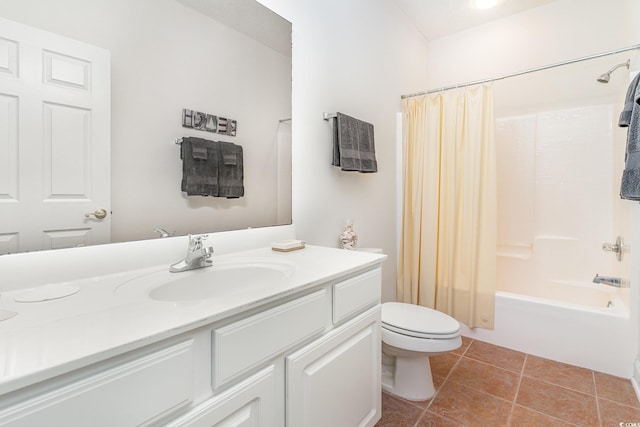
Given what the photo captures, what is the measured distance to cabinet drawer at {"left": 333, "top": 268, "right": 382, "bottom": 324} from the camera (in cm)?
105

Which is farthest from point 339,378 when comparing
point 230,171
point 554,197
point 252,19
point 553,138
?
point 553,138

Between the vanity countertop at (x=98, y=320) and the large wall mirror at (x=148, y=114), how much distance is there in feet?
0.67

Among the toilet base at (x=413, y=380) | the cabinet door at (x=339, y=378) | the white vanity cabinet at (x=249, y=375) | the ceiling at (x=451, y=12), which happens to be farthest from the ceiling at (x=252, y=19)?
the toilet base at (x=413, y=380)

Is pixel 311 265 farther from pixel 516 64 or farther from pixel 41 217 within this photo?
pixel 516 64

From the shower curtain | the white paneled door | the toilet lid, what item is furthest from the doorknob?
the shower curtain

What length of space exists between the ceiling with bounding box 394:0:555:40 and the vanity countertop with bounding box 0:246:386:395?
247cm

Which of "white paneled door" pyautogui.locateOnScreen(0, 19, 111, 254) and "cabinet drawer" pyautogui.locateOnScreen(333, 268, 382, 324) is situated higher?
"white paneled door" pyautogui.locateOnScreen(0, 19, 111, 254)

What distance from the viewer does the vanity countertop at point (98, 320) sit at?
0.46 metres

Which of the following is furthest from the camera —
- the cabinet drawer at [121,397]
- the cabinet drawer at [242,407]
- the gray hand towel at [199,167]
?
the gray hand towel at [199,167]

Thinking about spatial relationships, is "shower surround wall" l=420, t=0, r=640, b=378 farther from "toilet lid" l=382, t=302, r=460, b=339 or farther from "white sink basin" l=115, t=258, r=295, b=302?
"white sink basin" l=115, t=258, r=295, b=302

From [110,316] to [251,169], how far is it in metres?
0.91

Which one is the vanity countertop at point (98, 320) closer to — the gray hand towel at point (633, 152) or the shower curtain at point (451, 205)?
the gray hand towel at point (633, 152)

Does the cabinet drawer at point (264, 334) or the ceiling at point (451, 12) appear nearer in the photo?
the cabinet drawer at point (264, 334)

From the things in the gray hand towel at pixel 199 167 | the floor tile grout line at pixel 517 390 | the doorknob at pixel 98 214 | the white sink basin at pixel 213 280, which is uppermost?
the gray hand towel at pixel 199 167
